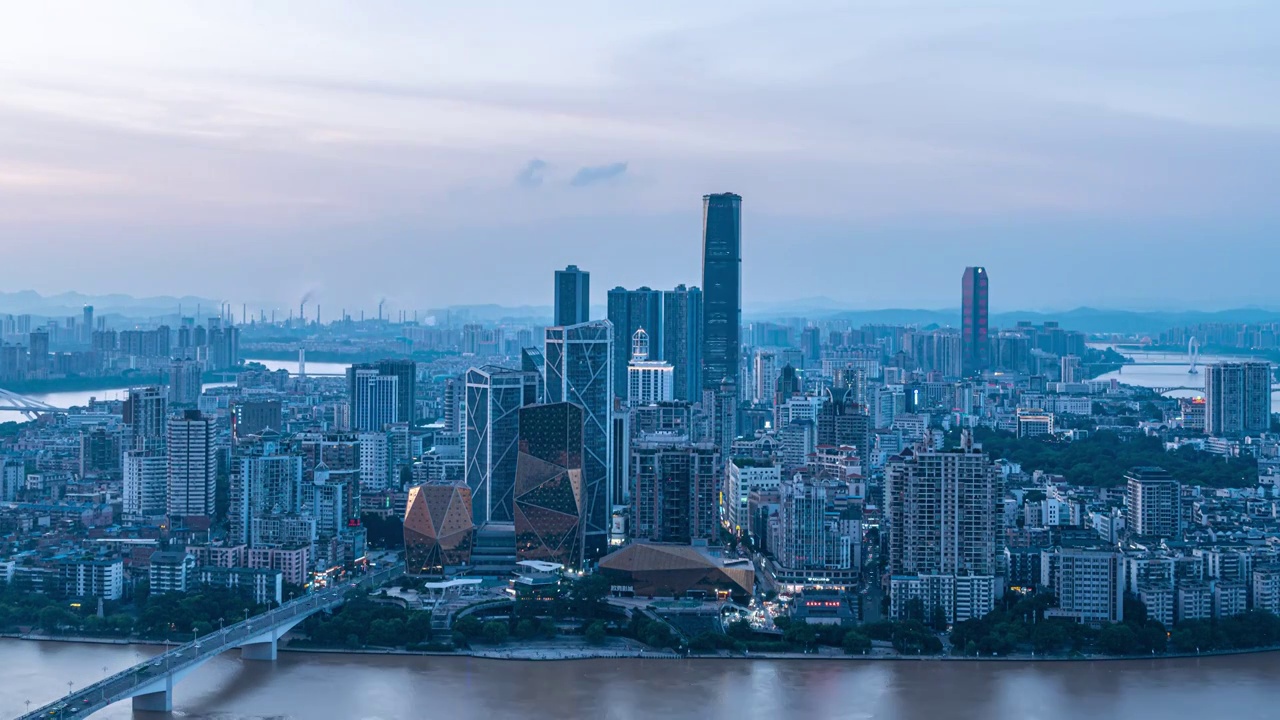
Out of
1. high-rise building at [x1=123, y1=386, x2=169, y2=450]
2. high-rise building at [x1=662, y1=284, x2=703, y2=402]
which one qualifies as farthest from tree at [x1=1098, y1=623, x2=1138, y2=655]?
high-rise building at [x1=662, y1=284, x2=703, y2=402]

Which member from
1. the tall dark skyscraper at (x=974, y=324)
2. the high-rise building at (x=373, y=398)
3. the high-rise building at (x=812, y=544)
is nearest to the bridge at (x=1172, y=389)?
the tall dark skyscraper at (x=974, y=324)

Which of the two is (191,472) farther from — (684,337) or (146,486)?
(684,337)

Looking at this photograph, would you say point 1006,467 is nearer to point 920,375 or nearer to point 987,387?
point 987,387

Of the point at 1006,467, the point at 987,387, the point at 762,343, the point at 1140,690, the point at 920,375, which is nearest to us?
the point at 1140,690

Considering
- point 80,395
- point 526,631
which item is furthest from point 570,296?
point 526,631

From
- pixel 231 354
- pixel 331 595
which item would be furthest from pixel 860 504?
pixel 231 354
